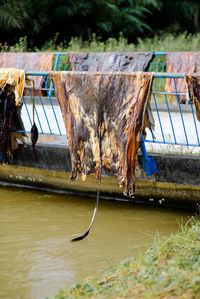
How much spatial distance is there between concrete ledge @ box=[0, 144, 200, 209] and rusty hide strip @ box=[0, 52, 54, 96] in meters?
2.94

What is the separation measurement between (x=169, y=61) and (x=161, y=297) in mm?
6407

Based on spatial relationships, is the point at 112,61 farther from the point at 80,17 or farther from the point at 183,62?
the point at 80,17

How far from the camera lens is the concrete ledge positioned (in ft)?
18.5

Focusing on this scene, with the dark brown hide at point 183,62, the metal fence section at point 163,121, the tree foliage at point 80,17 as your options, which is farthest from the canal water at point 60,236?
the tree foliage at point 80,17

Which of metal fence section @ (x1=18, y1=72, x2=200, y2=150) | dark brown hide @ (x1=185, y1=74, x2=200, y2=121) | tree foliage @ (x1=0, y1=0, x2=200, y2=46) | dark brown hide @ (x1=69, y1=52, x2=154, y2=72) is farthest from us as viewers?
tree foliage @ (x1=0, y1=0, x2=200, y2=46)

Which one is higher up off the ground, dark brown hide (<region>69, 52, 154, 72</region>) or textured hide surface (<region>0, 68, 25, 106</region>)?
Answer: textured hide surface (<region>0, 68, 25, 106</region>)

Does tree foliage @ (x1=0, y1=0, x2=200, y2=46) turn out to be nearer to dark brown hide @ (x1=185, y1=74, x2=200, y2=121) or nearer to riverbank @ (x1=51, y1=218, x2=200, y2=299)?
dark brown hide @ (x1=185, y1=74, x2=200, y2=121)

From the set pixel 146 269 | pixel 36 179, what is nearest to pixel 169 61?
pixel 36 179

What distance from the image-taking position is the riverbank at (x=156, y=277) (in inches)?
121

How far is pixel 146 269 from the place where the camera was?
349 cm

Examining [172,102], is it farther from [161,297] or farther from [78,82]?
[161,297]

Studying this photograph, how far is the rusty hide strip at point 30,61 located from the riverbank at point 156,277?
617 cm

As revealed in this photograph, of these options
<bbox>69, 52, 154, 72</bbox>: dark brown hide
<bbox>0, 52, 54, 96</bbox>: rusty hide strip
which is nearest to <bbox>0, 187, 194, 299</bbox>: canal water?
<bbox>69, 52, 154, 72</bbox>: dark brown hide

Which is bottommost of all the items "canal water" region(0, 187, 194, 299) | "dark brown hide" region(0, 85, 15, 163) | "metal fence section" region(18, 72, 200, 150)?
"canal water" region(0, 187, 194, 299)
